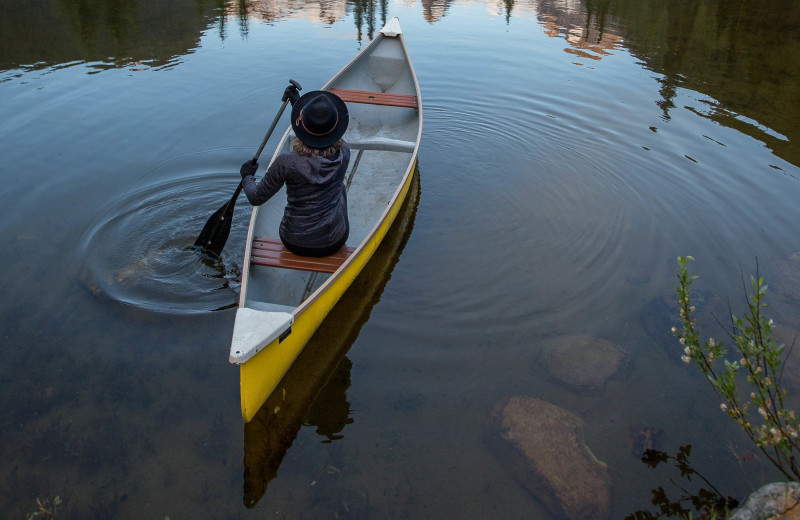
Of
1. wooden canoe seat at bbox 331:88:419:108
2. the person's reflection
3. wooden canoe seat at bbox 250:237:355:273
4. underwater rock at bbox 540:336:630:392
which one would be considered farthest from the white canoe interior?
underwater rock at bbox 540:336:630:392

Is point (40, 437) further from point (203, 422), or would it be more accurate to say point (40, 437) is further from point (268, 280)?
point (268, 280)

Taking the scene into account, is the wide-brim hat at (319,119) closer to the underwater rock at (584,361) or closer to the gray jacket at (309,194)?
the gray jacket at (309,194)

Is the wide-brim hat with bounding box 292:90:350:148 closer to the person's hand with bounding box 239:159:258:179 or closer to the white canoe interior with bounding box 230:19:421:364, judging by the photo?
the person's hand with bounding box 239:159:258:179

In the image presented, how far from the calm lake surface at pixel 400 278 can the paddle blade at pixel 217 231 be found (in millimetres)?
297

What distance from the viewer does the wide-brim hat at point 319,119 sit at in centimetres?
483

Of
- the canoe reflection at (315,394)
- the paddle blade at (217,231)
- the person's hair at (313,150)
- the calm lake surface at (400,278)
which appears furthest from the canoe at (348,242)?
the person's hair at (313,150)

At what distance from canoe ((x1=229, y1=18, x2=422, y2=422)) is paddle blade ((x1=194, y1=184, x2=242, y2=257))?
0.35 meters

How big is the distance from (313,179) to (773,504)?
167 inches

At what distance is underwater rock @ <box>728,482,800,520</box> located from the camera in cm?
333

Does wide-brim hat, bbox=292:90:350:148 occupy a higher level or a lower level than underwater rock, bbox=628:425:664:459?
higher

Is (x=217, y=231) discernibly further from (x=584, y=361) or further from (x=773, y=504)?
(x=773, y=504)

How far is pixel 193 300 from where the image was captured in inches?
241

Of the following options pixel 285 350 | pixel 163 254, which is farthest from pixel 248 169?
pixel 285 350

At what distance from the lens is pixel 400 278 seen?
6828mm
